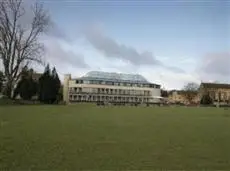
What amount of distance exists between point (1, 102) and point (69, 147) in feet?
137

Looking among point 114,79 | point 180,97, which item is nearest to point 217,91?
point 180,97

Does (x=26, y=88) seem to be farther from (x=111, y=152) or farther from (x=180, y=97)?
(x=180, y=97)

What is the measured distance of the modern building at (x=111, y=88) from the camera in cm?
16100

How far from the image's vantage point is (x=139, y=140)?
556 inches

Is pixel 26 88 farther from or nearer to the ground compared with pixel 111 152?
farther from the ground

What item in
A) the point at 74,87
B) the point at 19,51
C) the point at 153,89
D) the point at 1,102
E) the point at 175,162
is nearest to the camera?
the point at 175,162

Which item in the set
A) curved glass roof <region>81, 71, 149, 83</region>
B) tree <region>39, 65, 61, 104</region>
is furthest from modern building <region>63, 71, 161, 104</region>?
tree <region>39, 65, 61, 104</region>

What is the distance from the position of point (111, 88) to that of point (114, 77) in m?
6.13

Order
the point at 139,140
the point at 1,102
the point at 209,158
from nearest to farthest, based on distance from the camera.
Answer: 1. the point at 209,158
2. the point at 139,140
3. the point at 1,102

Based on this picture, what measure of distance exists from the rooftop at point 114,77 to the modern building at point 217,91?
78.7 feet

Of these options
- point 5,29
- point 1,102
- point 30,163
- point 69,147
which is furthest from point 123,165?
point 5,29

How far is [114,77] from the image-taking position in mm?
171250

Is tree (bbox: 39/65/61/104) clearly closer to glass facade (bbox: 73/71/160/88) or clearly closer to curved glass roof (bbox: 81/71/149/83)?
glass facade (bbox: 73/71/160/88)

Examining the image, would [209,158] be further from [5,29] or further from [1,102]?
[5,29]
